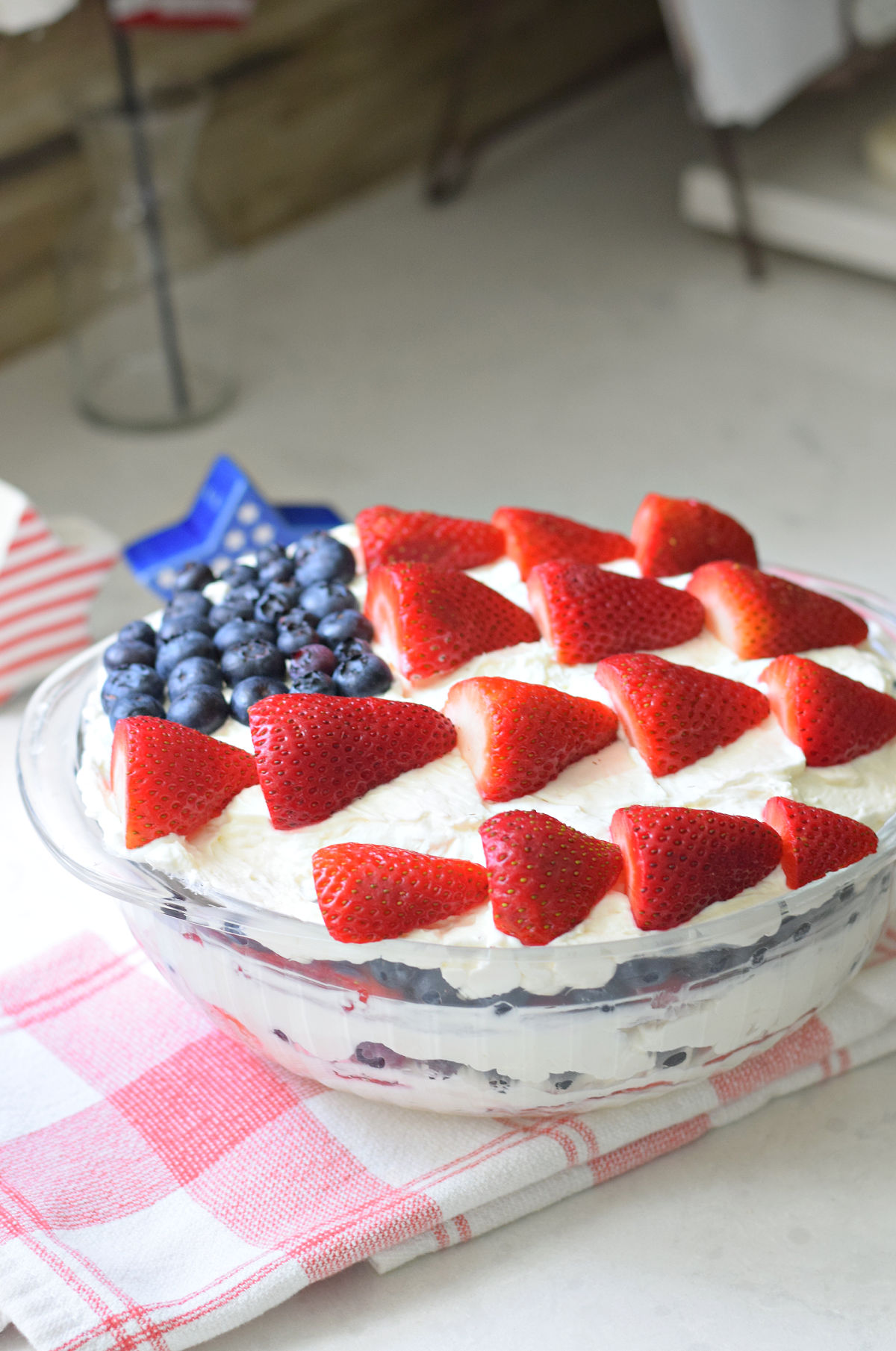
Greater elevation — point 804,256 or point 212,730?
point 212,730

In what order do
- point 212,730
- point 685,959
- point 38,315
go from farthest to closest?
point 38,315 → point 212,730 → point 685,959

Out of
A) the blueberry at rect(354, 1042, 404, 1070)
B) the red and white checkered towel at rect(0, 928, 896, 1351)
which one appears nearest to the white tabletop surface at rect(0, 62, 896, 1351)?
the red and white checkered towel at rect(0, 928, 896, 1351)

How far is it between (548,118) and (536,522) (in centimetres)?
198

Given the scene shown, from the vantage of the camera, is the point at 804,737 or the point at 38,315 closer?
the point at 804,737

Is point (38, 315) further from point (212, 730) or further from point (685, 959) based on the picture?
point (685, 959)

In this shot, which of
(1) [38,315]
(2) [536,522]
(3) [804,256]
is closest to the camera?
(2) [536,522]

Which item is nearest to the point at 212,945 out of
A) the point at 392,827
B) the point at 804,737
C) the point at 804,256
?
the point at 392,827

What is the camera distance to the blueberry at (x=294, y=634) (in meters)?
1.03

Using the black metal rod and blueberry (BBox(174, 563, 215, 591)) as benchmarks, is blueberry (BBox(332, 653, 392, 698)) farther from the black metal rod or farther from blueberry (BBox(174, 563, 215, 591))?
the black metal rod

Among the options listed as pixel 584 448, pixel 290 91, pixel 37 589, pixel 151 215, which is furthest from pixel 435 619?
pixel 290 91

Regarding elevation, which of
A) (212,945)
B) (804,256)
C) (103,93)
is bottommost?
(804,256)

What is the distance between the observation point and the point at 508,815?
0.85m

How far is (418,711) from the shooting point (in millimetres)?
924

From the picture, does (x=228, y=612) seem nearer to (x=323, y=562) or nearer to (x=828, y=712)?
(x=323, y=562)
